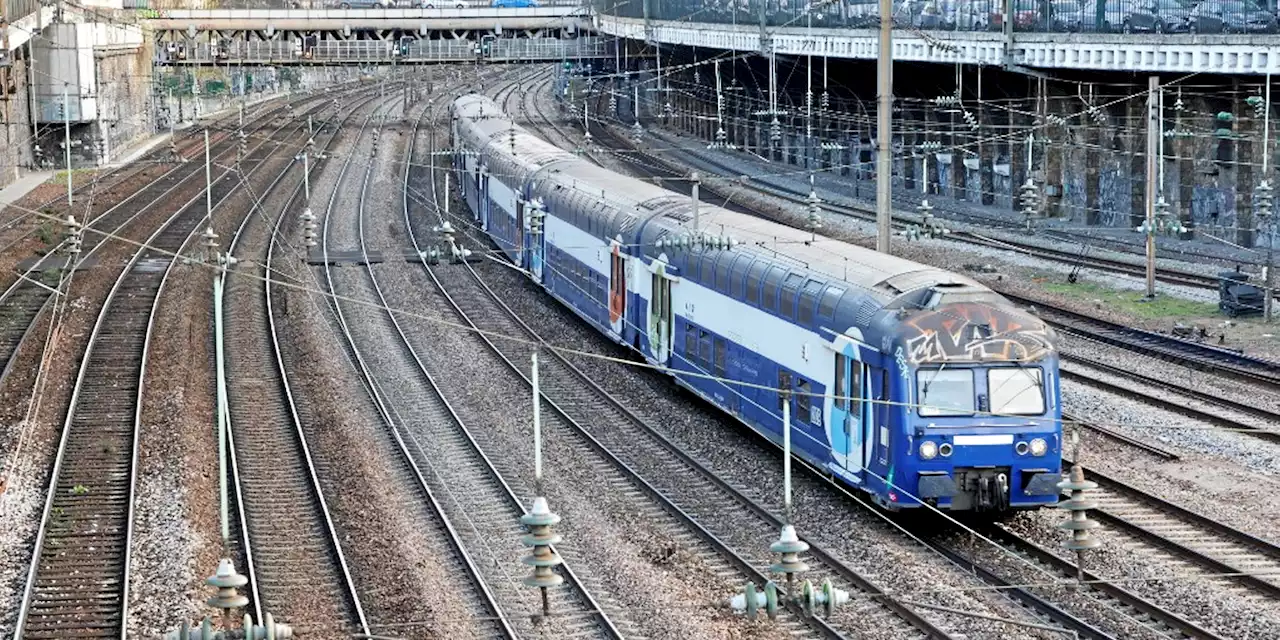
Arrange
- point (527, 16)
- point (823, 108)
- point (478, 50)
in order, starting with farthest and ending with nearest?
point (527, 16)
point (478, 50)
point (823, 108)

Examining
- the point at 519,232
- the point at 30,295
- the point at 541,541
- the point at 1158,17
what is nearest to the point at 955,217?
the point at 1158,17

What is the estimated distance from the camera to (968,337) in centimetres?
2208

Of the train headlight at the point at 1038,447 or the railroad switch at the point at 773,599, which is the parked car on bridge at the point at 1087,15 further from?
the railroad switch at the point at 773,599

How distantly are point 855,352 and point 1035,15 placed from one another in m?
31.9

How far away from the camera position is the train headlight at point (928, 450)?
22.0 metres

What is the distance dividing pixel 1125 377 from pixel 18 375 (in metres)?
19.6

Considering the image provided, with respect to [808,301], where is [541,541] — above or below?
below

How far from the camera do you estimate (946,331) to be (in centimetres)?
2205

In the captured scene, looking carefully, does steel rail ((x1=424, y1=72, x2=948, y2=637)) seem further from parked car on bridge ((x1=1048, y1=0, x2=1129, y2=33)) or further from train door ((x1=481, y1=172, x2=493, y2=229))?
parked car on bridge ((x1=1048, y1=0, x2=1129, y2=33))

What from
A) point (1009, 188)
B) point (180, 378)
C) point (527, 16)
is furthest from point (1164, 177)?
point (527, 16)

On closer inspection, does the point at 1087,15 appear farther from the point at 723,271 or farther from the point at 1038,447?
the point at 1038,447

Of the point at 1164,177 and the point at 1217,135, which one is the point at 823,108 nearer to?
the point at 1164,177

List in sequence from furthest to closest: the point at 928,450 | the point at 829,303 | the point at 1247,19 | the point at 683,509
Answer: the point at 1247,19, the point at 683,509, the point at 829,303, the point at 928,450

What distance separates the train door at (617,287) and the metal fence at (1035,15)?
15679mm
